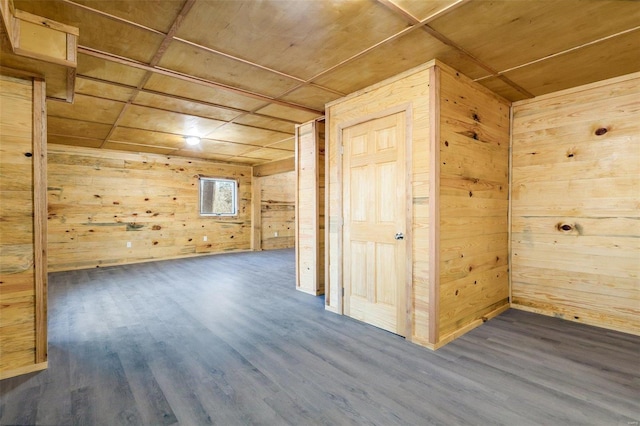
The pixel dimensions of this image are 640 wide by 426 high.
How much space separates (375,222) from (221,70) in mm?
1973

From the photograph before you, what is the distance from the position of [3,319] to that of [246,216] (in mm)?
6272

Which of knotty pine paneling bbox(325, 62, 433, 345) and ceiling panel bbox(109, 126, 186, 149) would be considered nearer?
knotty pine paneling bbox(325, 62, 433, 345)

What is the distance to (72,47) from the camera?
6.48ft

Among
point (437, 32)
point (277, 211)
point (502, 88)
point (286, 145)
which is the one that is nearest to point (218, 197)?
point (277, 211)

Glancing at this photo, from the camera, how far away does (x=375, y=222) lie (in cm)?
306

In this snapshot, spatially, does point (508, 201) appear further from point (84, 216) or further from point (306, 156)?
point (84, 216)

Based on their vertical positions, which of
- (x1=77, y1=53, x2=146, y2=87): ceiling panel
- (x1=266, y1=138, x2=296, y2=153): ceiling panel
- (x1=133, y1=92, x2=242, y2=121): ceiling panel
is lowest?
(x1=77, y1=53, x2=146, y2=87): ceiling panel

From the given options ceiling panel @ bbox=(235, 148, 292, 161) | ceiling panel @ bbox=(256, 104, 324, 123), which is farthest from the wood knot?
ceiling panel @ bbox=(235, 148, 292, 161)

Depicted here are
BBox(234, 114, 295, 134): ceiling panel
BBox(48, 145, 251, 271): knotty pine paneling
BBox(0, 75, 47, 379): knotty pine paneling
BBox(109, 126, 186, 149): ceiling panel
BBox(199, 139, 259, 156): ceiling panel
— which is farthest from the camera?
BBox(48, 145, 251, 271): knotty pine paneling

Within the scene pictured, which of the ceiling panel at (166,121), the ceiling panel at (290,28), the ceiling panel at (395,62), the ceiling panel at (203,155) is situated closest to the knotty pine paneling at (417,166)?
the ceiling panel at (395,62)

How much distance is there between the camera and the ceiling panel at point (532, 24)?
72.4 inches

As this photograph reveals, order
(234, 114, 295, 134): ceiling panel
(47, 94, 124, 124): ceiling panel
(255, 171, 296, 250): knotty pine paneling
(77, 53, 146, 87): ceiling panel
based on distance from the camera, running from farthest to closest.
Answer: (255, 171, 296, 250): knotty pine paneling < (234, 114, 295, 134): ceiling panel < (47, 94, 124, 124): ceiling panel < (77, 53, 146, 87): ceiling panel

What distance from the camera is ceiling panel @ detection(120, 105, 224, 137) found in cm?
385

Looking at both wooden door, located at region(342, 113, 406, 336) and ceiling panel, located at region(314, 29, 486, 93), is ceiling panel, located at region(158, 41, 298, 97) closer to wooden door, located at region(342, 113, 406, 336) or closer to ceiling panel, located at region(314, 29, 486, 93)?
ceiling panel, located at region(314, 29, 486, 93)
